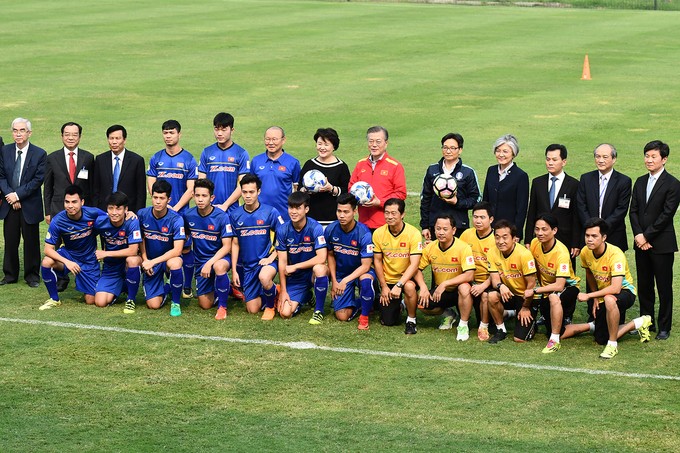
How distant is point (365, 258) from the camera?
1235cm

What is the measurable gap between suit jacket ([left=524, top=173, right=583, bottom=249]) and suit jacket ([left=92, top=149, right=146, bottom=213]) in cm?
461

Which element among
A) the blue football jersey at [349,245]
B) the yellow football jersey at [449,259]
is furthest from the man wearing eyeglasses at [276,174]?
the yellow football jersey at [449,259]

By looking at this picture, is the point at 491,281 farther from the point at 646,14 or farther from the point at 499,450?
the point at 646,14

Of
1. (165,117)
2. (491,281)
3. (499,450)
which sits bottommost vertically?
(499,450)

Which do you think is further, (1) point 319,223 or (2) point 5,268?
(2) point 5,268

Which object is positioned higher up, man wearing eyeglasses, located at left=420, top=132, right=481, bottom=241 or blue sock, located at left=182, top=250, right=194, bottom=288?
man wearing eyeglasses, located at left=420, top=132, right=481, bottom=241

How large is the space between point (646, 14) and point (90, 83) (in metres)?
24.6

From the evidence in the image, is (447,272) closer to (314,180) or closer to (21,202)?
(314,180)

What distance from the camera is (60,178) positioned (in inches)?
536

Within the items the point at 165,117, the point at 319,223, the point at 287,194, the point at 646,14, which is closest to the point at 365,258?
the point at 319,223

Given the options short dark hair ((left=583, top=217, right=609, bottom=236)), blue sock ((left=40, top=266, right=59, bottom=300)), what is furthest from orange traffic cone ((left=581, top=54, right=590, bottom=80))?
blue sock ((left=40, top=266, right=59, bottom=300))

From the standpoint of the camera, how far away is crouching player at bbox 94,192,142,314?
41.7ft

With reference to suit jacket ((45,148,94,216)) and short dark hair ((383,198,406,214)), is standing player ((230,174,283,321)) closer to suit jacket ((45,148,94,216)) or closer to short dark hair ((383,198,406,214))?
short dark hair ((383,198,406,214))

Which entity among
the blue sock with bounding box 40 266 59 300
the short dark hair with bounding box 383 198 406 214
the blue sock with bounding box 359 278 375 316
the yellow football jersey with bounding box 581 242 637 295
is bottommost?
the blue sock with bounding box 359 278 375 316
